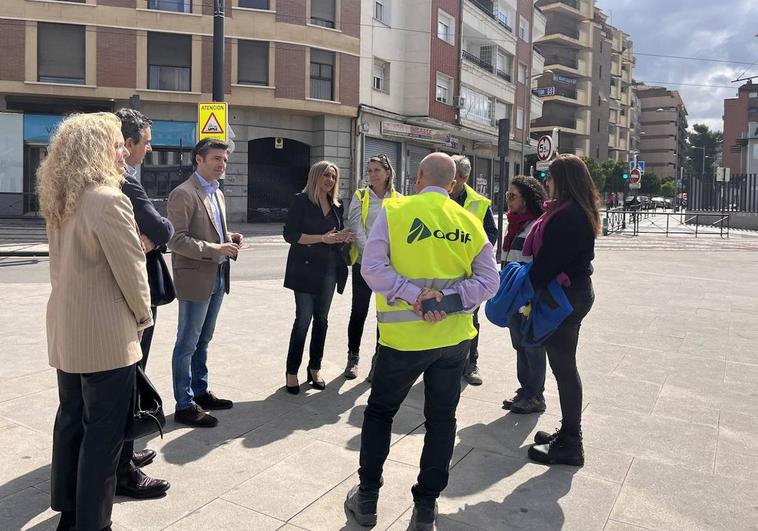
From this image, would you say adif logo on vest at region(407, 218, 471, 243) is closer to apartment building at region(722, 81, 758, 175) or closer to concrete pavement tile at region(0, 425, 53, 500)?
concrete pavement tile at region(0, 425, 53, 500)

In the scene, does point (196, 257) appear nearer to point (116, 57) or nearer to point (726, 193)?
point (116, 57)

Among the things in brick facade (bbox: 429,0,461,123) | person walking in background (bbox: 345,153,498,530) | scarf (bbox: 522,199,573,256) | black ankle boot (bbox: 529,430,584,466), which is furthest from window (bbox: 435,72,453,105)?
person walking in background (bbox: 345,153,498,530)

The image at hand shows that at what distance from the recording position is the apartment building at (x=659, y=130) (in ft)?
353

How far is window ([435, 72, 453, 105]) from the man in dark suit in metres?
28.9

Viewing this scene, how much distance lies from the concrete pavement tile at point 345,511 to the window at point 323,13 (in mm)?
24761

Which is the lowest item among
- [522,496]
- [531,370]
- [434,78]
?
[522,496]

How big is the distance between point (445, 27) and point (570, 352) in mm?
30403

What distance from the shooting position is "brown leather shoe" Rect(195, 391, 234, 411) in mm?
4656

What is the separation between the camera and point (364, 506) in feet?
10.1

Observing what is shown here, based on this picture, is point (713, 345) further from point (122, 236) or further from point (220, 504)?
point (122, 236)

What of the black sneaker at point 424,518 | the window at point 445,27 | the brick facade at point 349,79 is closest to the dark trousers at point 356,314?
the black sneaker at point 424,518

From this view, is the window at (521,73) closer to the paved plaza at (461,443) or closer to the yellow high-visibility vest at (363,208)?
the paved plaza at (461,443)

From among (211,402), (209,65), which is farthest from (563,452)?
(209,65)

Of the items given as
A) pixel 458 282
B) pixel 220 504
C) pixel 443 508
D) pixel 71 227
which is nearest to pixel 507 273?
pixel 458 282
